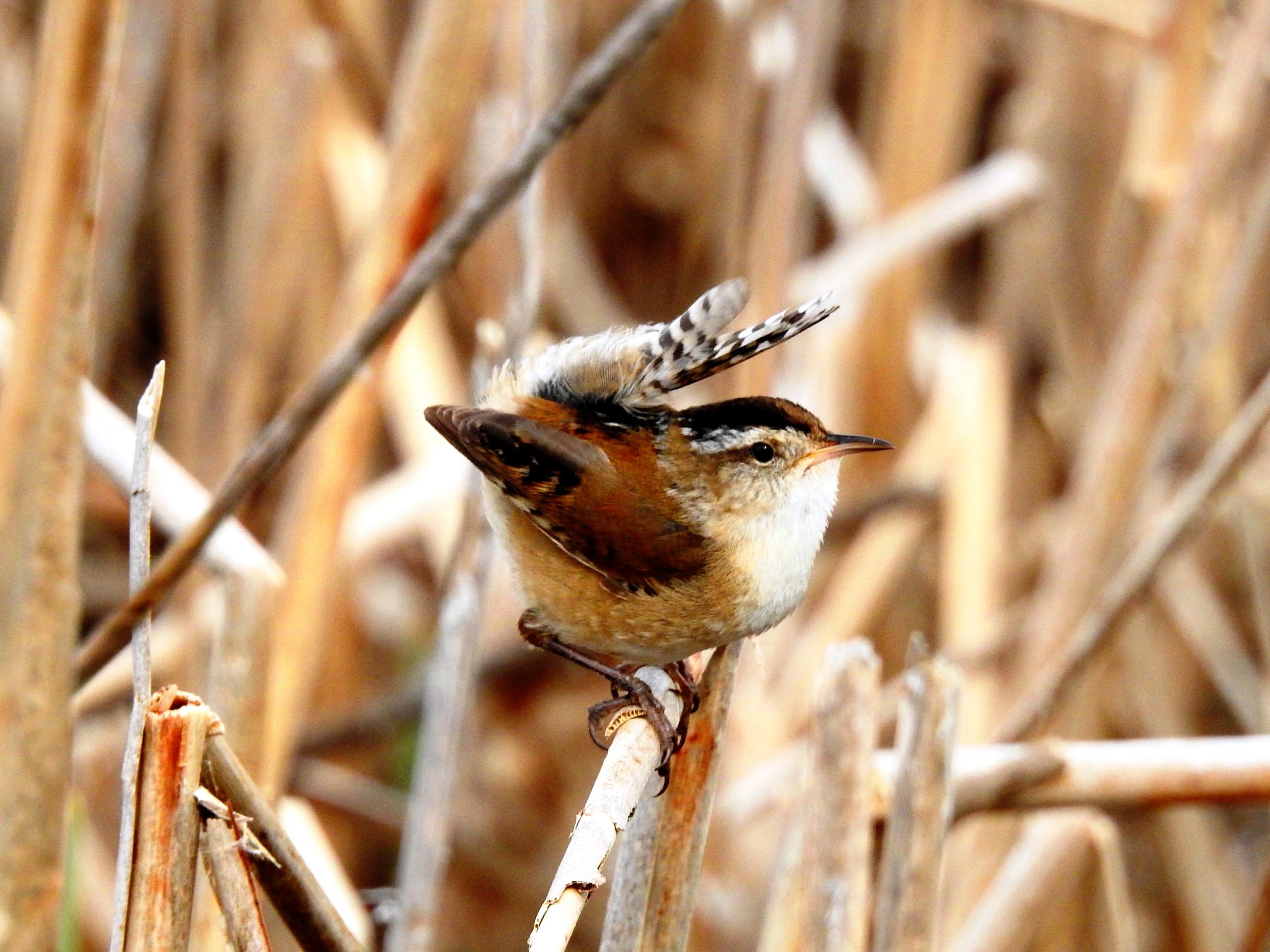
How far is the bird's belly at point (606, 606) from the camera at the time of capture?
6.04 feet

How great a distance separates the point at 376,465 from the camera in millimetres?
4176

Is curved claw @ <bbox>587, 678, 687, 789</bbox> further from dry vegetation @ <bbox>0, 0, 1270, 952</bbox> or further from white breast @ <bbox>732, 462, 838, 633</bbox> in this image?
white breast @ <bbox>732, 462, 838, 633</bbox>

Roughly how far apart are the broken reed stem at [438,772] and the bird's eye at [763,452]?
49 cm

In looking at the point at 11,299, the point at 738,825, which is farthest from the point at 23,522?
the point at 738,825

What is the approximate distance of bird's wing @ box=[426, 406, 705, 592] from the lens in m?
1.90

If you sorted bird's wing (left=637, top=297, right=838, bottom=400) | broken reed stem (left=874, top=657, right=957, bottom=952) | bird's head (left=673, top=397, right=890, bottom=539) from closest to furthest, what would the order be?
broken reed stem (left=874, top=657, right=957, bottom=952) < bird's wing (left=637, top=297, right=838, bottom=400) < bird's head (left=673, top=397, right=890, bottom=539)

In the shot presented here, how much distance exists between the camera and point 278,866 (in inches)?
47.2

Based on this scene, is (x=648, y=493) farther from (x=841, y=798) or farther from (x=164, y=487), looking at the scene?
(x=164, y=487)

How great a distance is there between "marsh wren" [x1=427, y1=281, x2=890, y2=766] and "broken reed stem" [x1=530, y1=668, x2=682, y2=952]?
25cm

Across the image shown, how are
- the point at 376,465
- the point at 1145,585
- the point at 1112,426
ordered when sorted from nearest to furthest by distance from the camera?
the point at 1145,585
the point at 1112,426
the point at 376,465

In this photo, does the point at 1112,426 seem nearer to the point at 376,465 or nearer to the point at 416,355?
the point at 416,355

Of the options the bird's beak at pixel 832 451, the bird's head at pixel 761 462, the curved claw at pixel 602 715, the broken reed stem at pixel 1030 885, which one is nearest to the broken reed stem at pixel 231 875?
the curved claw at pixel 602 715

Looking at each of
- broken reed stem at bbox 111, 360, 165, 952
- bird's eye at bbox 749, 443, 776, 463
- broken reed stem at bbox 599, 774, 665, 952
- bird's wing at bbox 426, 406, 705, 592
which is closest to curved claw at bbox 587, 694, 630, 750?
bird's wing at bbox 426, 406, 705, 592

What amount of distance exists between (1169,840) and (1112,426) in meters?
1.11
